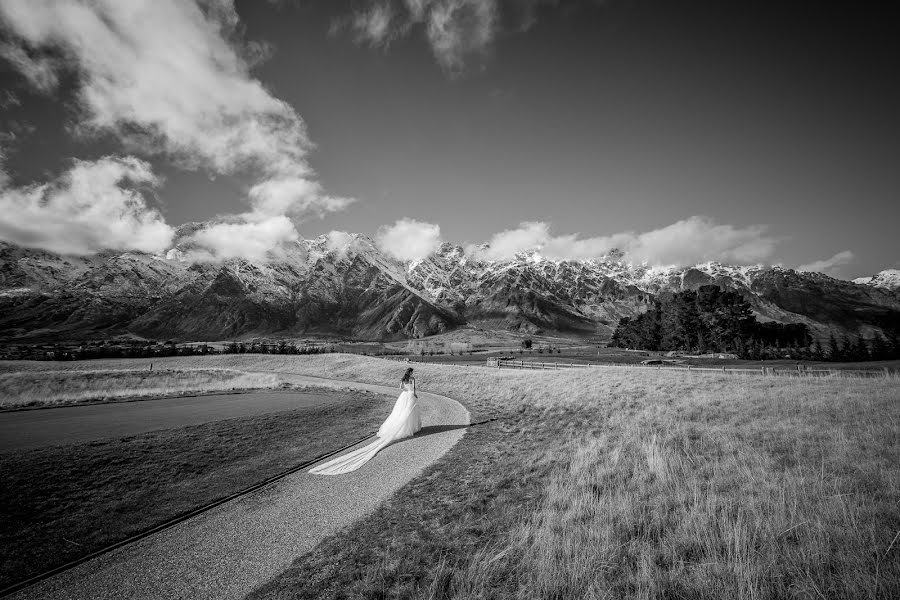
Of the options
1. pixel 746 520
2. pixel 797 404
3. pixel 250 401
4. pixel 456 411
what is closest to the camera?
pixel 746 520

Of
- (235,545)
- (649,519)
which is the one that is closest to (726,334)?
(649,519)

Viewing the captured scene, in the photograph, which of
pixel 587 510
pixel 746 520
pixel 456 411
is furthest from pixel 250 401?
pixel 746 520

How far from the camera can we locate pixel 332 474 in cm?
1198

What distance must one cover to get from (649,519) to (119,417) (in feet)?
90.4

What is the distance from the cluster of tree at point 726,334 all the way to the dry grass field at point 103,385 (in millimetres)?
76812

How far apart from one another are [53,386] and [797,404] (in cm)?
6101

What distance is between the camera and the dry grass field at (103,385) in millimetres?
31219

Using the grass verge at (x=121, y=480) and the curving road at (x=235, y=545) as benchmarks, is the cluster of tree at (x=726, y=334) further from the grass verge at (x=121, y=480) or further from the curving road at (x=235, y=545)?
the grass verge at (x=121, y=480)

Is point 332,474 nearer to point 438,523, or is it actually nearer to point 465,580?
point 438,523

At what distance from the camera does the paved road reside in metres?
16.7

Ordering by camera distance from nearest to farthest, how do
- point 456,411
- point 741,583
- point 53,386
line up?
point 741,583 < point 456,411 < point 53,386

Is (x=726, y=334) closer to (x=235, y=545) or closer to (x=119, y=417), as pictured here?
(x=235, y=545)

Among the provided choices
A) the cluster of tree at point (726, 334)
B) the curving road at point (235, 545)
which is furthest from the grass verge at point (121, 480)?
the cluster of tree at point (726, 334)

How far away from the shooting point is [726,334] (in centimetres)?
7725
